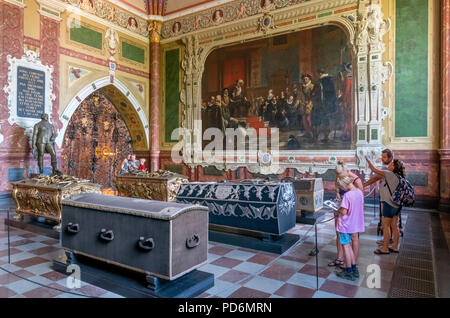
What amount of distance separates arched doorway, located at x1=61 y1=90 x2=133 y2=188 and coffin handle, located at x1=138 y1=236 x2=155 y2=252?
868 cm

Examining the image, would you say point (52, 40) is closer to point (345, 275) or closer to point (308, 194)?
point (308, 194)

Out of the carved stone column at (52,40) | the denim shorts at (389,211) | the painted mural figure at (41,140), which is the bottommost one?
the denim shorts at (389,211)

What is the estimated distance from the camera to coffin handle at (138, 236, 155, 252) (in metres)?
2.67

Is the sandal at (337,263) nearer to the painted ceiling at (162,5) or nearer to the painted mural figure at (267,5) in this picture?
the painted mural figure at (267,5)

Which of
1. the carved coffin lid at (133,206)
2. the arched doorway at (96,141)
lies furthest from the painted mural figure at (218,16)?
the carved coffin lid at (133,206)

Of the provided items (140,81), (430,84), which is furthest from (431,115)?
(140,81)

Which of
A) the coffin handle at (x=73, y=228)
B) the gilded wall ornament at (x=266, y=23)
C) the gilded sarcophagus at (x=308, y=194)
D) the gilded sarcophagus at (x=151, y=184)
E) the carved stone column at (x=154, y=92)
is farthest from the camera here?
the carved stone column at (x=154, y=92)

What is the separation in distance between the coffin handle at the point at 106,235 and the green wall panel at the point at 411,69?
25.6 feet

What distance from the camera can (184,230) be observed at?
2746 millimetres

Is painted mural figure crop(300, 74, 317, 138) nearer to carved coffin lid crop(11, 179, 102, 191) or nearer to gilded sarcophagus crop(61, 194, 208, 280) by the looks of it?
carved coffin lid crop(11, 179, 102, 191)

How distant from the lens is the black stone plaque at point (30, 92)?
8055 millimetres

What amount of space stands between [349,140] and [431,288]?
6.19m

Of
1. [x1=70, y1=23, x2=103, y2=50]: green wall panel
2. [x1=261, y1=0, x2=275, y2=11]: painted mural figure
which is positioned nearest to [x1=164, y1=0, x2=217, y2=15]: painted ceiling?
[x1=261, y1=0, x2=275, y2=11]: painted mural figure

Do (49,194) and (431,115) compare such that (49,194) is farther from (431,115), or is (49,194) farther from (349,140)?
(431,115)
